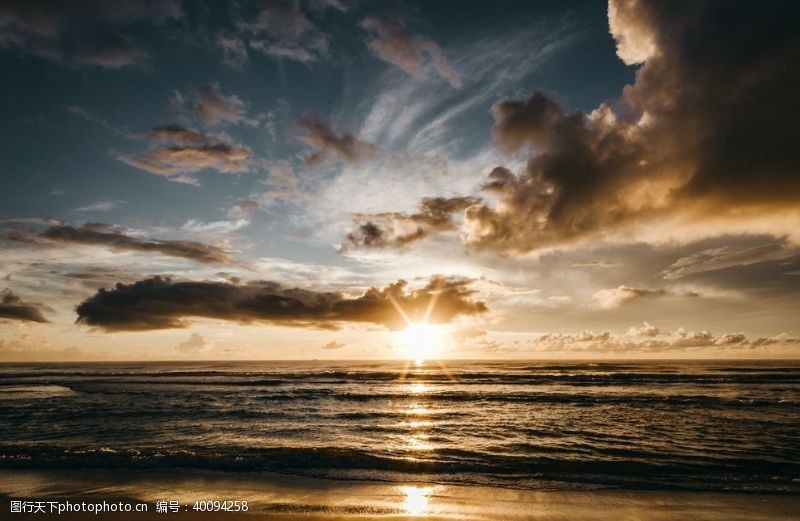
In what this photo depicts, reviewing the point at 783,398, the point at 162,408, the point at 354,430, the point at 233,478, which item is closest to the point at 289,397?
the point at 162,408

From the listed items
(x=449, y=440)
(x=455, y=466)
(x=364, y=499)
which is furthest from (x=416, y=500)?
(x=449, y=440)

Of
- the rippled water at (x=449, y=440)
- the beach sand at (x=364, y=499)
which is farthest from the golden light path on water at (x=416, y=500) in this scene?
the rippled water at (x=449, y=440)

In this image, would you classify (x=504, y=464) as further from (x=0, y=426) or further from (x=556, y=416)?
(x=0, y=426)

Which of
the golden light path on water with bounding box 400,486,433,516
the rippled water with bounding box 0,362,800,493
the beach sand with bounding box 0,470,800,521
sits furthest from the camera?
the rippled water with bounding box 0,362,800,493

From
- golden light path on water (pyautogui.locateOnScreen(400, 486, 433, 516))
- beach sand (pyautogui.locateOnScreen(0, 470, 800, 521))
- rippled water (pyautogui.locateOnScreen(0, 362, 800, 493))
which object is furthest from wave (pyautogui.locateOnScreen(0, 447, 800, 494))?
golden light path on water (pyautogui.locateOnScreen(400, 486, 433, 516))

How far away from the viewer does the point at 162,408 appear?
27.5m

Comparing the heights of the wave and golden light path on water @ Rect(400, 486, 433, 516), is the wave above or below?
below

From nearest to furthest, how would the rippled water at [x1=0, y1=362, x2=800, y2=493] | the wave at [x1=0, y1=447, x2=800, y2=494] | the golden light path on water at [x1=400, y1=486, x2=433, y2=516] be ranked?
1. the golden light path on water at [x1=400, y1=486, x2=433, y2=516]
2. the wave at [x1=0, y1=447, x2=800, y2=494]
3. the rippled water at [x1=0, y1=362, x2=800, y2=493]

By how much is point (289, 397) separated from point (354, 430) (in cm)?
1846

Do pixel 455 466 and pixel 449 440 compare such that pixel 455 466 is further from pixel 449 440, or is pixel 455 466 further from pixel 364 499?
pixel 364 499

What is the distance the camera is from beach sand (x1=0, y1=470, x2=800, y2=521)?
8641mm

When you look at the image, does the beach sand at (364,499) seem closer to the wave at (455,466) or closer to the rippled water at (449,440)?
the wave at (455,466)

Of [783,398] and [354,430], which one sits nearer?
[354,430]

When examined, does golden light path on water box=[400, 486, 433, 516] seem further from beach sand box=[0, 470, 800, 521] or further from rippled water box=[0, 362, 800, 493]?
rippled water box=[0, 362, 800, 493]
